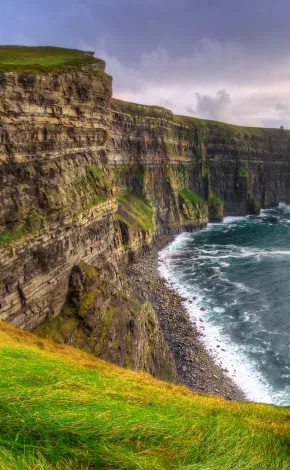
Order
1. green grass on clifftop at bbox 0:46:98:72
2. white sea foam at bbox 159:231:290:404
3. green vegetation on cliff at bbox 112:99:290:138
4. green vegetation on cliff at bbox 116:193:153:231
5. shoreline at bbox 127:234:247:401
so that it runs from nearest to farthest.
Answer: green grass on clifftop at bbox 0:46:98:72, white sea foam at bbox 159:231:290:404, shoreline at bbox 127:234:247:401, green vegetation on cliff at bbox 116:193:153:231, green vegetation on cliff at bbox 112:99:290:138

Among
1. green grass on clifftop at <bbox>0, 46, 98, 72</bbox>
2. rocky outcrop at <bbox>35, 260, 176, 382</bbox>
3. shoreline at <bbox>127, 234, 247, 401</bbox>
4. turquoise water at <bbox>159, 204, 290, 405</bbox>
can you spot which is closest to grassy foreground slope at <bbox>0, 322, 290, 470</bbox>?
rocky outcrop at <bbox>35, 260, 176, 382</bbox>

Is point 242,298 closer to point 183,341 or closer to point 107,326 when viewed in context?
point 183,341

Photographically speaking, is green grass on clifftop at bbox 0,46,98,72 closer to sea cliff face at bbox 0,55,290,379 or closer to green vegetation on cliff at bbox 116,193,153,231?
sea cliff face at bbox 0,55,290,379

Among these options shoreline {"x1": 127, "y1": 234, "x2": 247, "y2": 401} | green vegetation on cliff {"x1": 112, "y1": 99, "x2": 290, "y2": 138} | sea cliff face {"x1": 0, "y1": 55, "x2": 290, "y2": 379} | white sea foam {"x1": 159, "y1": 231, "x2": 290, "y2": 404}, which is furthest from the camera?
green vegetation on cliff {"x1": 112, "y1": 99, "x2": 290, "y2": 138}

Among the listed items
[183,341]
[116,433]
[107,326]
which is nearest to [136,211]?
[183,341]

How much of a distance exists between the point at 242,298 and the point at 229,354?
14.0 m

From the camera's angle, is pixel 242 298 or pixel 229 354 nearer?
pixel 229 354

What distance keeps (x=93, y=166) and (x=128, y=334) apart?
58.8 feet

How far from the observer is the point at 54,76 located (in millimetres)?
26781

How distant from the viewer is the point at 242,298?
4891cm

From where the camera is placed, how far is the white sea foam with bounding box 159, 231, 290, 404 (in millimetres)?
31062

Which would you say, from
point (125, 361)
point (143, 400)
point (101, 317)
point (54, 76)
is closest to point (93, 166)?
→ point (54, 76)

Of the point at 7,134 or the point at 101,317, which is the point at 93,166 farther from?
the point at 101,317

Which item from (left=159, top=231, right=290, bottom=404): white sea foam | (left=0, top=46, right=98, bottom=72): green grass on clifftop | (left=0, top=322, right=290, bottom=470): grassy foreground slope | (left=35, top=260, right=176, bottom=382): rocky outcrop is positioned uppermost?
(left=0, top=46, right=98, bottom=72): green grass on clifftop
